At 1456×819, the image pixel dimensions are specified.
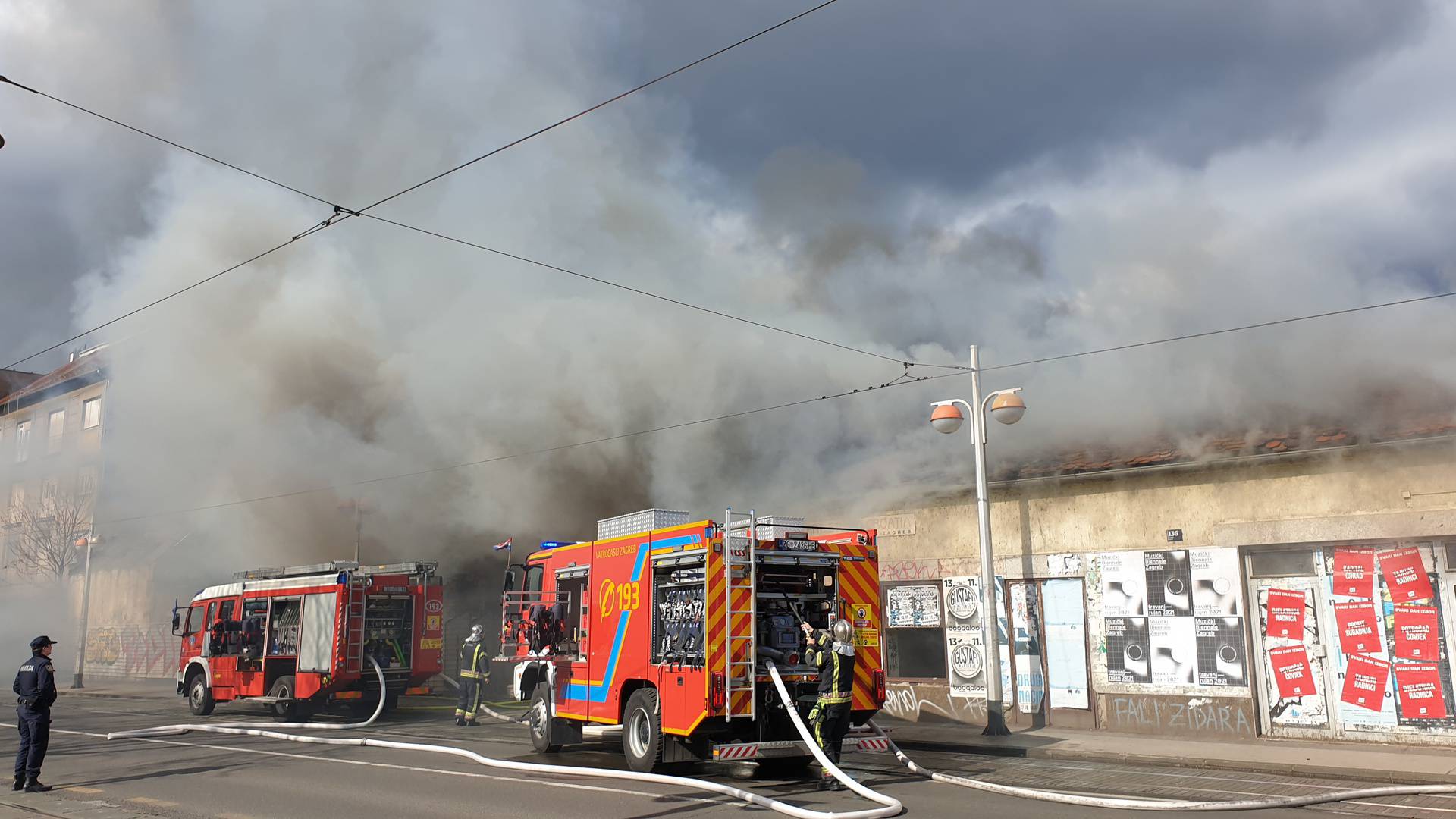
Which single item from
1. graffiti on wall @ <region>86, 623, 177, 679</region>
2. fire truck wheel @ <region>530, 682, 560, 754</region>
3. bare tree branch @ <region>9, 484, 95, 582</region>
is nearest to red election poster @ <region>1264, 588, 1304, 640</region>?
fire truck wheel @ <region>530, 682, 560, 754</region>

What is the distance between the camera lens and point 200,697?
18.5 metres

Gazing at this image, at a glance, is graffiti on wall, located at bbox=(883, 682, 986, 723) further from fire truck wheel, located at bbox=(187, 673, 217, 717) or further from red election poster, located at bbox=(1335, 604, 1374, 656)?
fire truck wheel, located at bbox=(187, 673, 217, 717)

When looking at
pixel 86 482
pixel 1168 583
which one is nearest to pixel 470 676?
pixel 1168 583

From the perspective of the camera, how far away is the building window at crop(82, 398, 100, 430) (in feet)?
129

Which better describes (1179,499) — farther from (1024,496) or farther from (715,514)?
(715,514)

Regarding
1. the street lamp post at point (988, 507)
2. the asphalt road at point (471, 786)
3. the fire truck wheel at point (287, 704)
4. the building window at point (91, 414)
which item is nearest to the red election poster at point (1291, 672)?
the asphalt road at point (471, 786)

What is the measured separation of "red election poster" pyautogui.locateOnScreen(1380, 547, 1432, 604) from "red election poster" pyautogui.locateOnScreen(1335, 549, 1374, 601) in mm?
145

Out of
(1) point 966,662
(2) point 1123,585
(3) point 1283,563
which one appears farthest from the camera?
(1) point 966,662

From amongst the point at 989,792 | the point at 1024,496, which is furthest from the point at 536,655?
the point at 1024,496

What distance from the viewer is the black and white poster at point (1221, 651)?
12445mm

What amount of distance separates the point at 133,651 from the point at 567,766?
98.0 feet

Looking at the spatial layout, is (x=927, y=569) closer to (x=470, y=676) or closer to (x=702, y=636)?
(x=702, y=636)

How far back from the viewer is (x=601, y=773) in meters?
9.55

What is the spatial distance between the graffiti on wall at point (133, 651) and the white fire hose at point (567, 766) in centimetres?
1895
